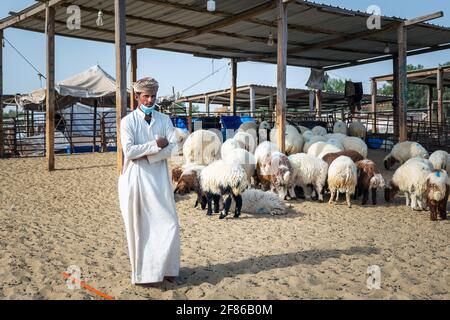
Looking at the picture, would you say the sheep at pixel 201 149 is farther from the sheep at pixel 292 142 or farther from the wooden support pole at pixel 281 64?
the sheep at pixel 292 142

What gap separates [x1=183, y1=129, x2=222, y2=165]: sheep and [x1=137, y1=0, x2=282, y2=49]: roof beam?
133 inches

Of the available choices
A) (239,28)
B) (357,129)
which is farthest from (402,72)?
(239,28)

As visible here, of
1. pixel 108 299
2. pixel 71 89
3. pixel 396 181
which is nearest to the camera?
pixel 108 299

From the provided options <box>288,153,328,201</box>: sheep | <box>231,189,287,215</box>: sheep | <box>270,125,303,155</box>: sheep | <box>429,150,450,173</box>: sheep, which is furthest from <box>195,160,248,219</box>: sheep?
<box>429,150,450,173</box>: sheep

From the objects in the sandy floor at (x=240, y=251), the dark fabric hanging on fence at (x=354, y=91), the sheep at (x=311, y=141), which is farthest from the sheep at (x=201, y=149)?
the dark fabric hanging on fence at (x=354, y=91)

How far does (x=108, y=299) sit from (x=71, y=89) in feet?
45.1

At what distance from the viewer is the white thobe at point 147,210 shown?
3576mm

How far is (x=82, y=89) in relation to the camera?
16.2m

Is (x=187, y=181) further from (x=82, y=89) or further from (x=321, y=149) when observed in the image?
(x=82, y=89)

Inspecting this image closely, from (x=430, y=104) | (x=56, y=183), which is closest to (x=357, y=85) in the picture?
(x=430, y=104)

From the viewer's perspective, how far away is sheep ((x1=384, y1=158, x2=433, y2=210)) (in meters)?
7.68

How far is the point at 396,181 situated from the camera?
8.16 meters
